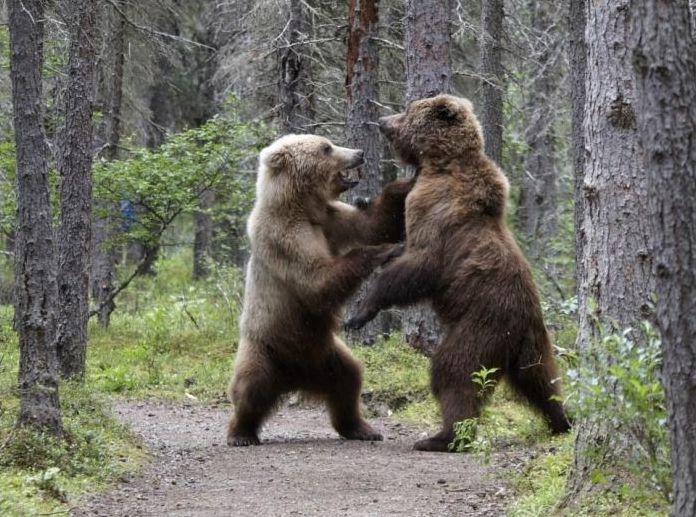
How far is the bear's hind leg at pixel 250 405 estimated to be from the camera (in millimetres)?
8945

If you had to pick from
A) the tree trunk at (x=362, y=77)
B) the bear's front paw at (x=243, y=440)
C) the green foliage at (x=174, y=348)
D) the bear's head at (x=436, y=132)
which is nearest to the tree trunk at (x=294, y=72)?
the tree trunk at (x=362, y=77)

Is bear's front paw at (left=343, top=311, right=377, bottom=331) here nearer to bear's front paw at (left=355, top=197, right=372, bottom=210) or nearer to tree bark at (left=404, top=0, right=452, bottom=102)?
bear's front paw at (left=355, top=197, right=372, bottom=210)

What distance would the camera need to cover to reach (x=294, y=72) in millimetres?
15008

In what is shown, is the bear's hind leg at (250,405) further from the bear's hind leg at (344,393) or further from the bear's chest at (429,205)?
the bear's chest at (429,205)

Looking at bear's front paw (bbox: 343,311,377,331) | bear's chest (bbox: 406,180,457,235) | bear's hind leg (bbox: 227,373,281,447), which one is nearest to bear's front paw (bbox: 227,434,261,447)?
bear's hind leg (bbox: 227,373,281,447)

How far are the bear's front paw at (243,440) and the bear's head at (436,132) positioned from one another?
2.85m

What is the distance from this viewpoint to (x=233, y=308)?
18750mm

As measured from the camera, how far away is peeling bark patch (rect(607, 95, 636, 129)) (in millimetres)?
5781

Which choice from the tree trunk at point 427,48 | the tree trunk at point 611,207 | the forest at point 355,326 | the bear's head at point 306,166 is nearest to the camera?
the forest at point 355,326

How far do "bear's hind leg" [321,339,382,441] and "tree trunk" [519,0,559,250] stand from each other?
Answer: 12.3m

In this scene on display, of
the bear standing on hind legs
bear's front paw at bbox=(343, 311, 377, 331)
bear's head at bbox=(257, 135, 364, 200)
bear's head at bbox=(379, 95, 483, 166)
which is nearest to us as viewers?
the bear standing on hind legs

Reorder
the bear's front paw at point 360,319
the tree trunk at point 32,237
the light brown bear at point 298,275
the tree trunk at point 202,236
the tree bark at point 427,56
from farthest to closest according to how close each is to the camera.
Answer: the tree trunk at point 202,236, the tree bark at point 427,56, the light brown bear at point 298,275, the bear's front paw at point 360,319, the tree trunk at point 32,237

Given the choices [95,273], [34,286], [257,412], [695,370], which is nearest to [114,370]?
[257,412]

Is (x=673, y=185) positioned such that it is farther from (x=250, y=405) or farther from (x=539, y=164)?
(x=539, y=164)
